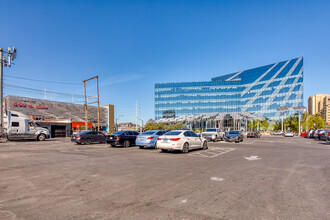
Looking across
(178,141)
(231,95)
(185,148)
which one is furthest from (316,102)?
(178,141)

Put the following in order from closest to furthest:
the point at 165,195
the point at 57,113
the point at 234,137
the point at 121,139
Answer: the point at 165,195
the point at 121,139
the point at 234,137
the point at 57,113

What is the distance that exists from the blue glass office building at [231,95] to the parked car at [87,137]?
70.8 meters

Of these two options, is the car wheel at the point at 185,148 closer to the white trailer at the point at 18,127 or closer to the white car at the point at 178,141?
the white car at the point at 178,141

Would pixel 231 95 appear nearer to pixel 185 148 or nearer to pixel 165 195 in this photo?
pixel 185 148

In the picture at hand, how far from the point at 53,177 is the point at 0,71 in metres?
27.7

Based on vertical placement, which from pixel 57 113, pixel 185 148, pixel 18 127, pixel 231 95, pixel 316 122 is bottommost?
pixel 316 122

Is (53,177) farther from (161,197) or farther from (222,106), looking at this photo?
(222,106)

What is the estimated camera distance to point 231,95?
95.6m

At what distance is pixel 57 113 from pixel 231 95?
69.2 meters

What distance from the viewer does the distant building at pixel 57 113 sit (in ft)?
149

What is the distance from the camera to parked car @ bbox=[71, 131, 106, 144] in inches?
906

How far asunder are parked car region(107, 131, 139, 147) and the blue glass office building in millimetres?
74489

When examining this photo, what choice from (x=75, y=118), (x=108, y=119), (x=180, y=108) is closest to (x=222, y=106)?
(x=180, y=108)

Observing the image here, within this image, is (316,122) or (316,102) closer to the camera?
(316,122)
